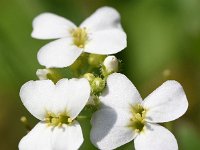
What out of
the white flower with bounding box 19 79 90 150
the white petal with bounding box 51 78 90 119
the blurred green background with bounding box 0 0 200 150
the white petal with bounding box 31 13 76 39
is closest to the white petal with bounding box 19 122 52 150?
the white flower with bounding box 19 79 90 150

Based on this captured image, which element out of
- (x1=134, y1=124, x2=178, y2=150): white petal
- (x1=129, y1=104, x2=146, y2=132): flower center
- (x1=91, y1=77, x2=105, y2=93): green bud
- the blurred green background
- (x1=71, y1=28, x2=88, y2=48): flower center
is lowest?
the blurred green background

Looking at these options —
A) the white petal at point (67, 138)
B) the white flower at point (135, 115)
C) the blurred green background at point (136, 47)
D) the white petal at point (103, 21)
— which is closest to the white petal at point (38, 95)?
the white petal at point (67, 138)

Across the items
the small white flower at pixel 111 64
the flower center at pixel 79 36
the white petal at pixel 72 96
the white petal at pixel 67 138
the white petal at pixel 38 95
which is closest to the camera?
the white petal at pixel 67 138

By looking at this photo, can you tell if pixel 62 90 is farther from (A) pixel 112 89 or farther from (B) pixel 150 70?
(B) pixel 150 70

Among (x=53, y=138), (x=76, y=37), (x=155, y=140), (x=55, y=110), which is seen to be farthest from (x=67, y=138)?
A: (x=76, y=37)

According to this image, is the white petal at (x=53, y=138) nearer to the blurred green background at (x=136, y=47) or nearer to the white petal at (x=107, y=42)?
the white petal at (x=107, y=42)

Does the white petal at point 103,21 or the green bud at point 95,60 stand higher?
the white petal at point 103,21

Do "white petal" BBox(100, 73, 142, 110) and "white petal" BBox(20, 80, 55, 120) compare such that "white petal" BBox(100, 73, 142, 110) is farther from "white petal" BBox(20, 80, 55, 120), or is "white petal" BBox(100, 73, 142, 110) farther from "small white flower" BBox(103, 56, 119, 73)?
"white petal" BBox(20, 80, 55, 120)
